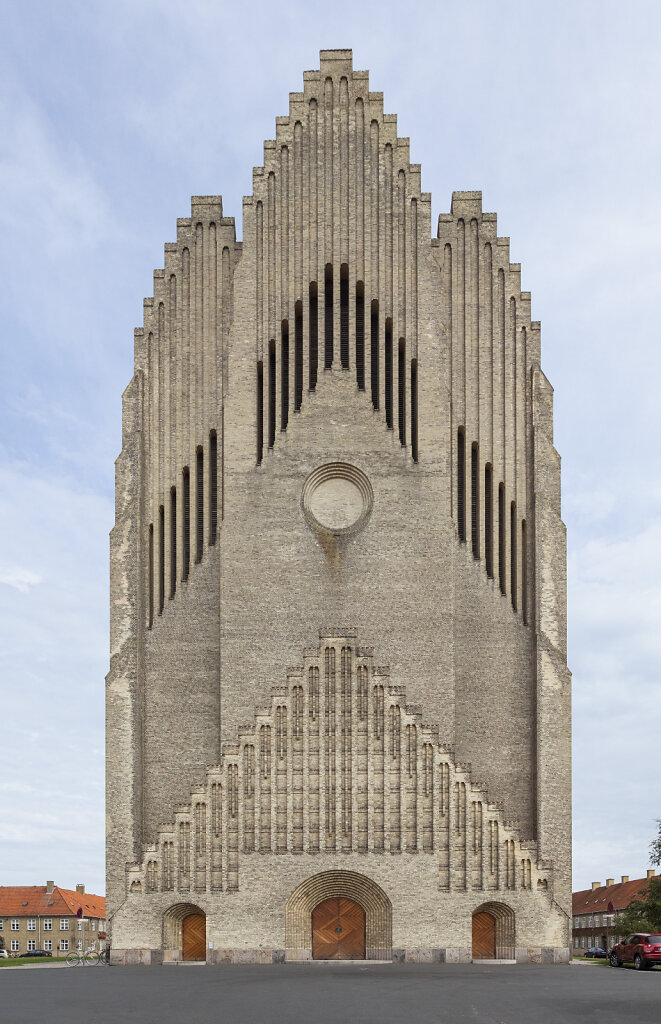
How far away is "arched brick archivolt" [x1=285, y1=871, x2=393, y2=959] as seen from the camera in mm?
40125

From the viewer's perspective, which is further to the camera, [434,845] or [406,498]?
[406,498]

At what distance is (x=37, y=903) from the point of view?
103 metres

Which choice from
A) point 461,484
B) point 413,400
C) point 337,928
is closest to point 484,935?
point 337,928

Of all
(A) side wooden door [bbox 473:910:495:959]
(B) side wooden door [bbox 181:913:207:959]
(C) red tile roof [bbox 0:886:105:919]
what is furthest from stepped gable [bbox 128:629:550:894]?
(C) red tile roof [bbox 0:886:105:919]

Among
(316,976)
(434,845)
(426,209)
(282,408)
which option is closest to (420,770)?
(434,845)

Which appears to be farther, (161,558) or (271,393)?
(161,558)

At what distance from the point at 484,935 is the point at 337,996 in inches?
696

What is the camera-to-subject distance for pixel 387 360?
1885 inches

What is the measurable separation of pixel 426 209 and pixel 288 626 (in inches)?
722

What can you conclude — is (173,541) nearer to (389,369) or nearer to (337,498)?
(337,498)

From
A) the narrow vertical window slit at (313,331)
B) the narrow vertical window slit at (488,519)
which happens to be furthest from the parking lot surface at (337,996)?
the narrow vertical window slit at (313,331)

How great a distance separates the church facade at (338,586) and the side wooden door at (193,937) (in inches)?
4.0

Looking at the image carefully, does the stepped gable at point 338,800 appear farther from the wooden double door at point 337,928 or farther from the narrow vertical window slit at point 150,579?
the narrow vertical window slit at point 150,579

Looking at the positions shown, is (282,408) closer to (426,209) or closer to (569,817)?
(426,209)
